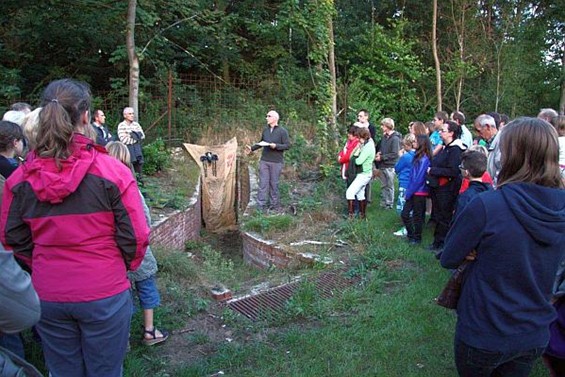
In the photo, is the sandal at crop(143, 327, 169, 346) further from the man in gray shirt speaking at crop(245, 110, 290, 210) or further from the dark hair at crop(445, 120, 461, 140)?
the man in gray shirt speaking at crop(245, 110, 290, 210)

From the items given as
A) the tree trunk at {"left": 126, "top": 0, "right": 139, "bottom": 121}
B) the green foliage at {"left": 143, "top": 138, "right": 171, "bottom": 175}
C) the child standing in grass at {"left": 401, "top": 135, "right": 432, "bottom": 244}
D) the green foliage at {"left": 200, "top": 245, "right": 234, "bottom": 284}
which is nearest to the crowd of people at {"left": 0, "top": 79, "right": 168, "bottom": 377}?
the green foliage at {"left": 200, "top": 245, "right": 234, "bottom": 284}

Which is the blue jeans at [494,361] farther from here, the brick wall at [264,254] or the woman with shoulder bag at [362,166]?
the woman with shoulder bag at [362,166]

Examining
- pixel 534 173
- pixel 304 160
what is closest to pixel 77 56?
pixel 304 160

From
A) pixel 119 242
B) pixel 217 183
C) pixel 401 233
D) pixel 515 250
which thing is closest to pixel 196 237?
pixel 217 183

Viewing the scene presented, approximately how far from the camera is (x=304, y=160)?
12.0m

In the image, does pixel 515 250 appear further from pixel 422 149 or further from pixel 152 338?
pixel 422 149

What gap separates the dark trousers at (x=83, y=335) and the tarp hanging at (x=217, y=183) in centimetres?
901

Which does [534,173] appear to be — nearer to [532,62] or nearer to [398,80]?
[398,80]

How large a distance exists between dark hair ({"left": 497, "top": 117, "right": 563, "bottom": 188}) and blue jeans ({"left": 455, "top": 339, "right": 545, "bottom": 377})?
79 cm

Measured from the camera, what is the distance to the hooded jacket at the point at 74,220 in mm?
2188

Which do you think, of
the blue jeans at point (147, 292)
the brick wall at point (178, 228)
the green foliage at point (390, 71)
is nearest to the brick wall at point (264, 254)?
the brick wall at point (178, 228)

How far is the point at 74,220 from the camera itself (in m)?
2.22

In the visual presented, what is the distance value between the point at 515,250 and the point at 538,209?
0.21 metres

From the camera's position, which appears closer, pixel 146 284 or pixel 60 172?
pixel 60 172
